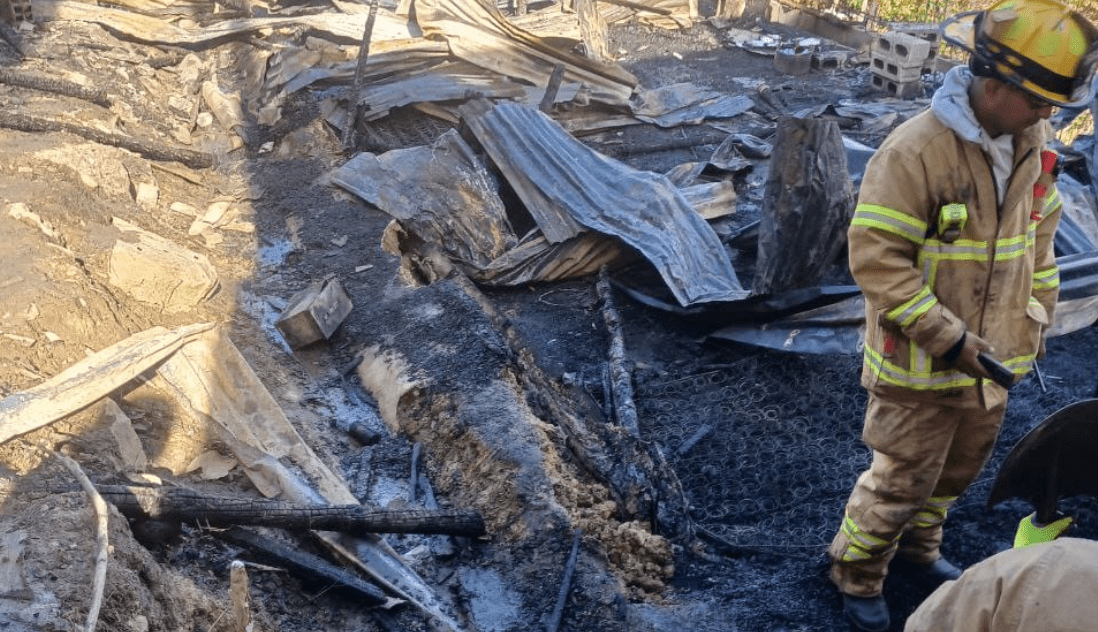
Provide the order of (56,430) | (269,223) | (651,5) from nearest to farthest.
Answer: (56,430) < (269,223) < (651,5)

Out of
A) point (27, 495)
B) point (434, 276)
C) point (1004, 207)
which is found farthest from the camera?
point (434, 276)

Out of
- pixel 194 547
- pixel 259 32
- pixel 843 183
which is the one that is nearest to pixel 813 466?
pixel 843 183

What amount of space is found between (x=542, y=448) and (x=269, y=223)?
14.4ft

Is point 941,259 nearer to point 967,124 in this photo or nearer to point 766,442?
point 967,124

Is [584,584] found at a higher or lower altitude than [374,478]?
higher

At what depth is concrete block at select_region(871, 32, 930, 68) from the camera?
11359 millimetres

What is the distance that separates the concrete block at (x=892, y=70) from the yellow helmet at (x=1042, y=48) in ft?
29.3

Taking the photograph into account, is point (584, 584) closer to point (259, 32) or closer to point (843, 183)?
point (843, 183)

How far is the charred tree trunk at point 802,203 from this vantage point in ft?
19.2

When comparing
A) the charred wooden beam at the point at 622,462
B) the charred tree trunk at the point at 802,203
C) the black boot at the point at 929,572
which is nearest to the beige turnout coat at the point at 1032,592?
the black boot at the point at 929,572

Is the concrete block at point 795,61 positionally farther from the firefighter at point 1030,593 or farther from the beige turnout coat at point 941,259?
the firefighter at point 1030,593

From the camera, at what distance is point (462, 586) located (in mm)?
4332

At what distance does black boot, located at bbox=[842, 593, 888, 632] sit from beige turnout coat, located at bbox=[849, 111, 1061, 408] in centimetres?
97

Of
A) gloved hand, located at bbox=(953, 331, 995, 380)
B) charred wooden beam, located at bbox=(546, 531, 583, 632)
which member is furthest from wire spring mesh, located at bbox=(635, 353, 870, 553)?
gloved hand, located at bbox=(953, 331, 995, 380)
